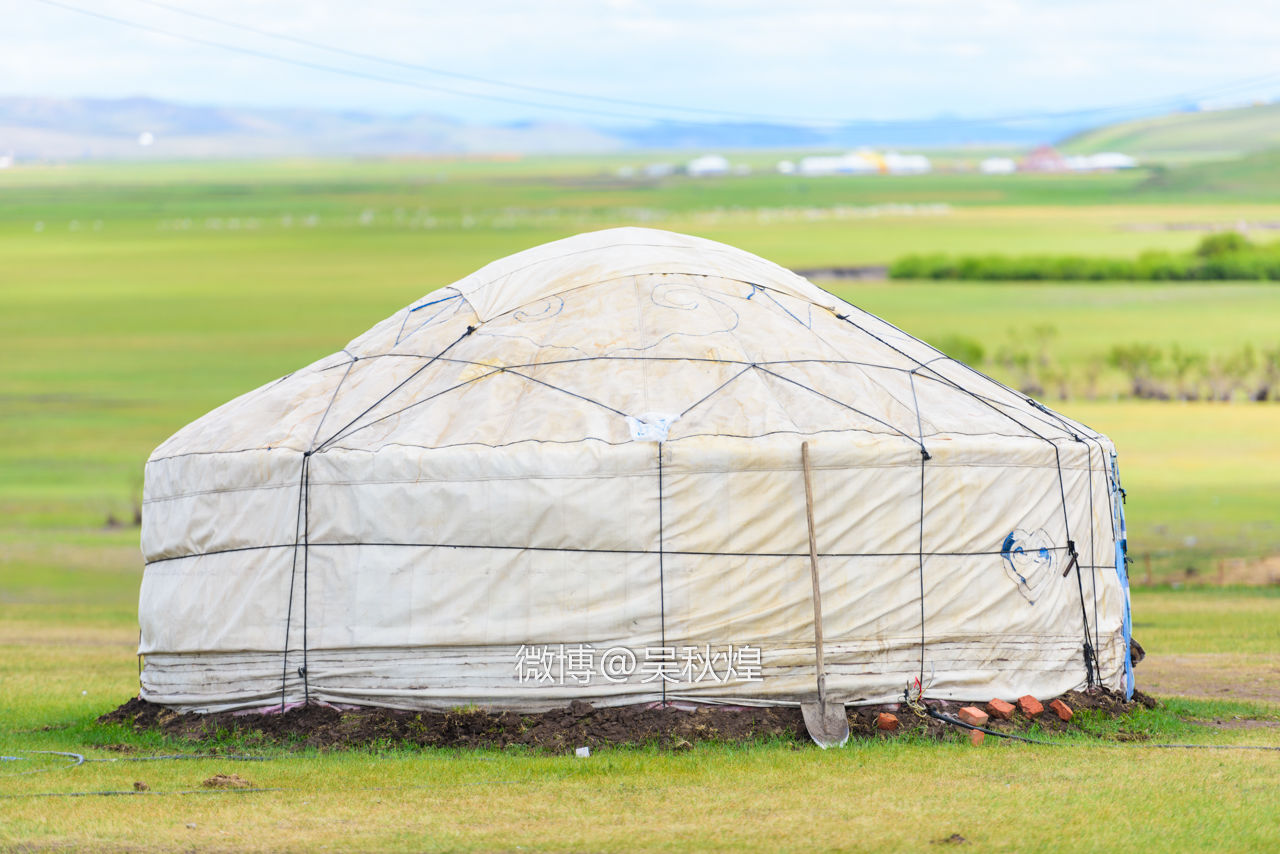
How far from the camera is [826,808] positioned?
6.98 m

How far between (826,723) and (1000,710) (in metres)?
1.17

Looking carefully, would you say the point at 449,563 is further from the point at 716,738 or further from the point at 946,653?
the point at 946,653

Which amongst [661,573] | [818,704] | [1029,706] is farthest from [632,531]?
[1029,706]

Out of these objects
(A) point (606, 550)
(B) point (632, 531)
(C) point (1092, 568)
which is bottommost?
(C) point (1092, 568)

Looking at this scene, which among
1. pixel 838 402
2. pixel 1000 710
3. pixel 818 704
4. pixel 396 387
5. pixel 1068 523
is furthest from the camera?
pixel 396 387

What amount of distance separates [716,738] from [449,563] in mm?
1872

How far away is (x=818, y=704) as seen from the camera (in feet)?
27.7

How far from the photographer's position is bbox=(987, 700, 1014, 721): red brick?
8.72 metres

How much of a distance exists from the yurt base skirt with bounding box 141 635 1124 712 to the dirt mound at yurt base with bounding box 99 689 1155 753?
0.07 metres

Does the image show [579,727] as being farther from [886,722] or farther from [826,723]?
[886,722]

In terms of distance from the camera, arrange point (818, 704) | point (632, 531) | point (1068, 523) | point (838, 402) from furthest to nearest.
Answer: point (1068, 523)
point (838, 402)
point (818, 704)
point (632, 531)

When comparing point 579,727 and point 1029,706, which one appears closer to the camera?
point 579,727

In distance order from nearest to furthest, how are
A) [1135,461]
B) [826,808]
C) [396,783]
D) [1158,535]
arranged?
[826,808] → [396,783] → [1158,535] → [1135,461]

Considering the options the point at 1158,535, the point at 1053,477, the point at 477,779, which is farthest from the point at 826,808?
the point at 1158,535
